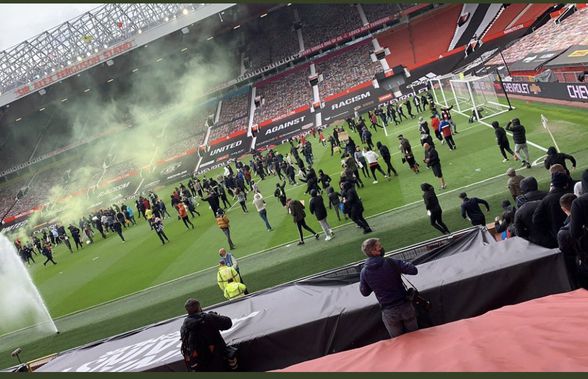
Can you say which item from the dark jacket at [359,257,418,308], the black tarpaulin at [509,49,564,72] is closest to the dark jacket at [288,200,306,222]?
the dark jacket at [359,257,418,308]

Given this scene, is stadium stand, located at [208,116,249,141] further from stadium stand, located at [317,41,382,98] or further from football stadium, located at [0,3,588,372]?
stadium stand, located at [317,41,382,98]

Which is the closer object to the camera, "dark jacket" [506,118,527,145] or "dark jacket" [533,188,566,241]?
"dark jacket" [533,188,566,241]

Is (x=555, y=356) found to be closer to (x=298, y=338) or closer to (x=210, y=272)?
(x=298, y=338)

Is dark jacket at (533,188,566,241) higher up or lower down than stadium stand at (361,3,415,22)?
lower down

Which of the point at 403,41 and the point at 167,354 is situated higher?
the point at 403,41

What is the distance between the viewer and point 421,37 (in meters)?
49.8

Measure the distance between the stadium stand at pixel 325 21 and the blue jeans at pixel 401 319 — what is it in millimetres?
51691

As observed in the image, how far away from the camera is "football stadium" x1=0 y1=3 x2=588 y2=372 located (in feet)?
19.6

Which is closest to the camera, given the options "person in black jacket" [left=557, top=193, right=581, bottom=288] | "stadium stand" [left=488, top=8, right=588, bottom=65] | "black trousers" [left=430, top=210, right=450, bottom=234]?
"person in black jacket" [left=557, top=193, right=581, bottom=288]

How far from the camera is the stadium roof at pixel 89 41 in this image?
4662 cm

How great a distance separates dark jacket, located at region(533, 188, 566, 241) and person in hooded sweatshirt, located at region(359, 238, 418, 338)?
2.06 meters

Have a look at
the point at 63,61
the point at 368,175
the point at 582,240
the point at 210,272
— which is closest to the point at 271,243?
the point at 210,272

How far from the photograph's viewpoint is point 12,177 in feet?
198

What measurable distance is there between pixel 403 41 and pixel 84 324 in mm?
43876
